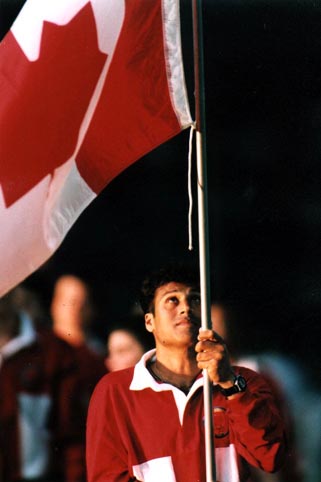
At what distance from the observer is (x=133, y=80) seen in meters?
2.76

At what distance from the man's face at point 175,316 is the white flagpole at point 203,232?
0.29 m

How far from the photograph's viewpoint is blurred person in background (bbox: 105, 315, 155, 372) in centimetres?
333

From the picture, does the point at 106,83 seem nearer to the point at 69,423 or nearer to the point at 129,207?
the point at 129,207

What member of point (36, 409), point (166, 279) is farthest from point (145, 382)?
point (36, 409)

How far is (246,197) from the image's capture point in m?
3.52

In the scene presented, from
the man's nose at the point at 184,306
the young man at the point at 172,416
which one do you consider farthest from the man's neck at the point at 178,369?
the man's nose at the point at 184,306

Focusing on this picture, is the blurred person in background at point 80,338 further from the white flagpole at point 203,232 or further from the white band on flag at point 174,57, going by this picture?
the white band on flag at point 174,57

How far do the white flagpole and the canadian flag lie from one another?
2.2 inches

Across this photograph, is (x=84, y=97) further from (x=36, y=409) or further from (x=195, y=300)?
(x=36, y=409)

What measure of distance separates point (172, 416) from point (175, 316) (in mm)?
266

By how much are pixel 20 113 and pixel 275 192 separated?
1.08 meters

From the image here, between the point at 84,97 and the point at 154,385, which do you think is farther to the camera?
the point at 154,385

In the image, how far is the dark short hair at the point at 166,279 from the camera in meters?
2.99

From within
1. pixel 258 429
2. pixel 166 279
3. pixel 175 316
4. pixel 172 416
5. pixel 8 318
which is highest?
pixel 8 318
